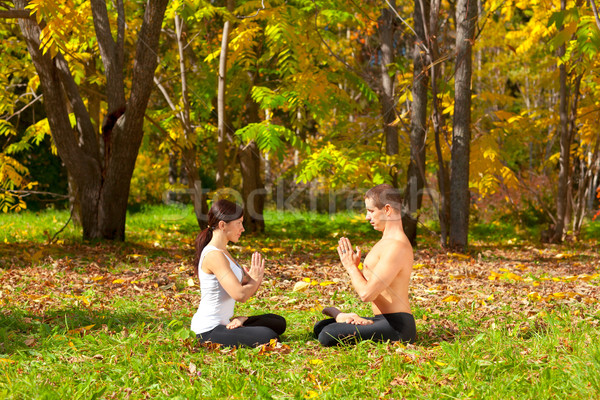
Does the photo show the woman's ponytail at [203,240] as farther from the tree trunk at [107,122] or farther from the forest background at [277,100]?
the tree trunk at [107,122]

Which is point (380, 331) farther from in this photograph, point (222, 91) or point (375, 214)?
point (222, 91)

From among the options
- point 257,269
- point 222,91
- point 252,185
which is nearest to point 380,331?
point 257,269

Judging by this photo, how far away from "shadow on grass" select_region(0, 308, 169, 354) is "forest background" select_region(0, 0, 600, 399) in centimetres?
3

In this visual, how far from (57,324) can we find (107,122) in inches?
211

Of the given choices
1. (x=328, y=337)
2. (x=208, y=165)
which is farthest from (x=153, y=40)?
(x=208, y=165)

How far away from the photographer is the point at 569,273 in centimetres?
788

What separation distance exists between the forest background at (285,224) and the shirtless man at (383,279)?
139 mm

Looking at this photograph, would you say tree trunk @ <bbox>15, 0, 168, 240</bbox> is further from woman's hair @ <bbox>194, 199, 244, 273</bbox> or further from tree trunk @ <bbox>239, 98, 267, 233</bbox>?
A: woman's hair @ <bbox>194, 199, 244, 273</bbox>

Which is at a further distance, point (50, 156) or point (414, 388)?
point (50, 156)

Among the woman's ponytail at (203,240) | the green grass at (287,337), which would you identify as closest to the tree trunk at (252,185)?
the green grass at (287,337)

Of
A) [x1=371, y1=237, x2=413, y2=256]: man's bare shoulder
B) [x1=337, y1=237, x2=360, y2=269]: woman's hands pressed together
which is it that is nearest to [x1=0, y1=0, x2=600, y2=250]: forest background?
[x1=371, y1=237, x2=413, y2=256]: man's bare shoulder

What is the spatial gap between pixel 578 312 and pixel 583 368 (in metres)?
1.65

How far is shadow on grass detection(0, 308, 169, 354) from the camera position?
4.54 m

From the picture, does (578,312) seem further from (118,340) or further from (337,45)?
(337,45)
